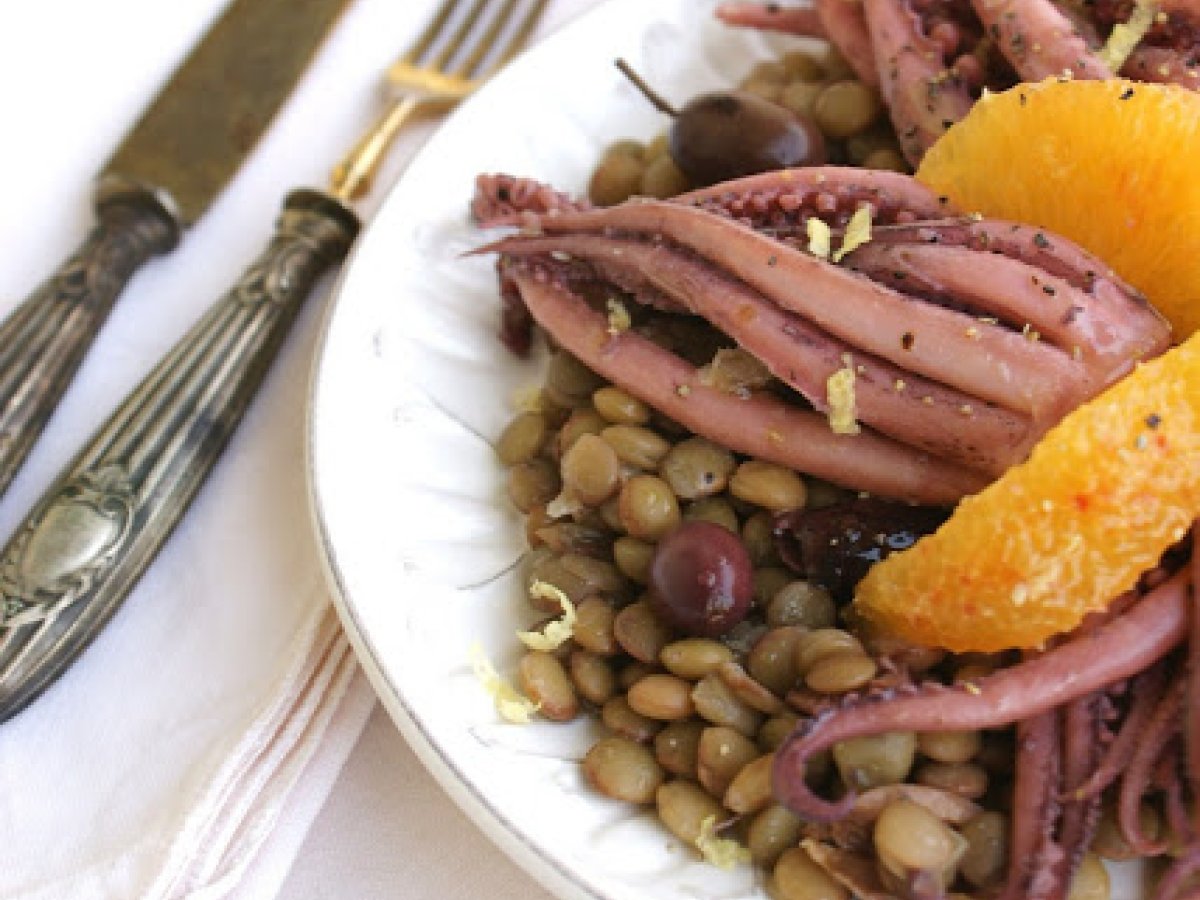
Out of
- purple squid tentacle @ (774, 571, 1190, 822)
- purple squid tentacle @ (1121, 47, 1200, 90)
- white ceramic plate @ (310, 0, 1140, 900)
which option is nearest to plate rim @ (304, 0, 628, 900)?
white ceramic plate @ (310, 0, 1140, 900)

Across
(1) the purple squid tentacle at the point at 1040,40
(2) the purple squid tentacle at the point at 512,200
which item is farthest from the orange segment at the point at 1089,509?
(2) the purple squid tentacle at the point at 512,200

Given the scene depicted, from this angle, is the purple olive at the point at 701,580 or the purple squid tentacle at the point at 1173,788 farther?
the purple olive at the point at 701,580

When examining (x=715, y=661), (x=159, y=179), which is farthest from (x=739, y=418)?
(x=159, y=179)

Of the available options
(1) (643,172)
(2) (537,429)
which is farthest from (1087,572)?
(1) (643,172)

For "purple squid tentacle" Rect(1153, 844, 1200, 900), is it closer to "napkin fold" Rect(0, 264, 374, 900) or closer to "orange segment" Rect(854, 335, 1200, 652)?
"orange segment" Rect(854, 335, 1200, 652)

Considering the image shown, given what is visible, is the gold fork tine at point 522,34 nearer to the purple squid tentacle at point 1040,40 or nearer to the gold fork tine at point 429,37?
the gold fork tine at point 429,37
